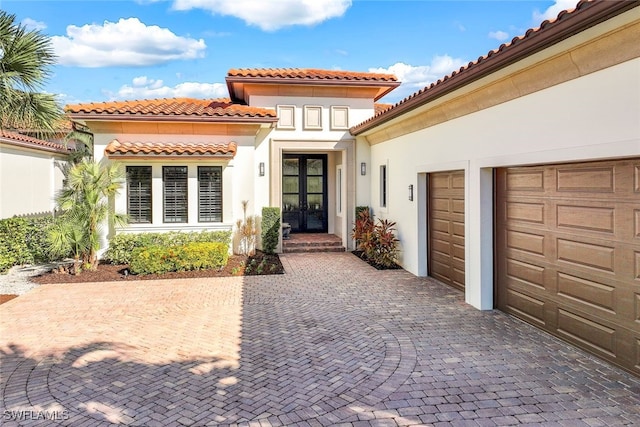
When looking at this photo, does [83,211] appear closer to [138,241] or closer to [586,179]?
[138,241]

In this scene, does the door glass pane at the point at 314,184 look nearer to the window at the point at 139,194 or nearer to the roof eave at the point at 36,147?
the window at the point at 139,194

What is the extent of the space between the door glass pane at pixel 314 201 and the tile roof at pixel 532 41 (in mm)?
9012

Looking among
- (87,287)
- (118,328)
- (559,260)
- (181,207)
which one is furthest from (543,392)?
(181,207)

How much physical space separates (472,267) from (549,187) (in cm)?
230

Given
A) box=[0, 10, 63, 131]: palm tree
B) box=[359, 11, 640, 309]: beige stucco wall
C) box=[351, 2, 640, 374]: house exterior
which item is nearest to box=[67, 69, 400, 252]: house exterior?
box=[359, 11, 640, 309]: beige stucco wall

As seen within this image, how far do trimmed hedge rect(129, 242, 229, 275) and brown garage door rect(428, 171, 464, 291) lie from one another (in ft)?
18.8

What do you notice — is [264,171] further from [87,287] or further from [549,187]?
[549,187]

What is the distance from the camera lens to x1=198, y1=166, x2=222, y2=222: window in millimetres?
13023

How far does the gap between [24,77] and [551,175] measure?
33.7 feet

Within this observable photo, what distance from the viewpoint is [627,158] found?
4.90 meters

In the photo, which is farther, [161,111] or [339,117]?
[339,117]

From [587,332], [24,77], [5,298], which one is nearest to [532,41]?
[587,332]

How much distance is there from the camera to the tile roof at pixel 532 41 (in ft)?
13.9

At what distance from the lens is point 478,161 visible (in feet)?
25.5
